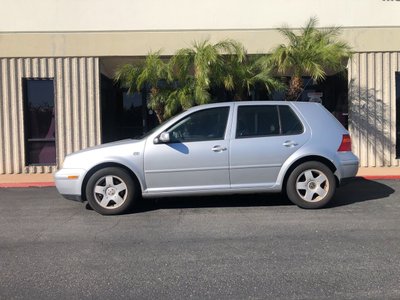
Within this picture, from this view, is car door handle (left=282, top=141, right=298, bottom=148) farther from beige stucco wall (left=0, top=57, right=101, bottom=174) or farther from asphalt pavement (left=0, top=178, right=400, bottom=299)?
beige stucco wall (left=0, top=57, right=101, bottom=174)

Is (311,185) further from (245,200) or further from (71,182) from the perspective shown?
(71,182)

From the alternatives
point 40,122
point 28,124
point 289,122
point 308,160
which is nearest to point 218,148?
point 289,122

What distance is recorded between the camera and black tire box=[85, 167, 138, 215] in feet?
24.1

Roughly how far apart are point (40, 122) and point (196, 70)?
4446mm

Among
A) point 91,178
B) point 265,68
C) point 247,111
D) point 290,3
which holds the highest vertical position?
point 290,3

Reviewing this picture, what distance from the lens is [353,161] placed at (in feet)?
25.5

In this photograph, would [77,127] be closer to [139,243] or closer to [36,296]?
[139,243]

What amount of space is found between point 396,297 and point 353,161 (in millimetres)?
3836

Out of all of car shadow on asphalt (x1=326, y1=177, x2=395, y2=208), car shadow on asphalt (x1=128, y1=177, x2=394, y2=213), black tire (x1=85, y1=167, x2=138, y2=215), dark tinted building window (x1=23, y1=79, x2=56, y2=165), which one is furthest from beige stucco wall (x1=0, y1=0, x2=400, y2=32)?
black tire (x1=85, y1=167, x2=138, y2=215)

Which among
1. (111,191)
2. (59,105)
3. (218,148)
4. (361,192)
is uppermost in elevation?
(59,105)

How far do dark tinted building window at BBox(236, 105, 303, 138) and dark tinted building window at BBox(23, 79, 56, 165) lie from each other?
21.3 ft

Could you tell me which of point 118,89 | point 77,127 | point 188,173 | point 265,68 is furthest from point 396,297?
point 118,89

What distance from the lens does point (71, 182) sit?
291 inches

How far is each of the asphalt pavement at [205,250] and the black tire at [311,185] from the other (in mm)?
172
